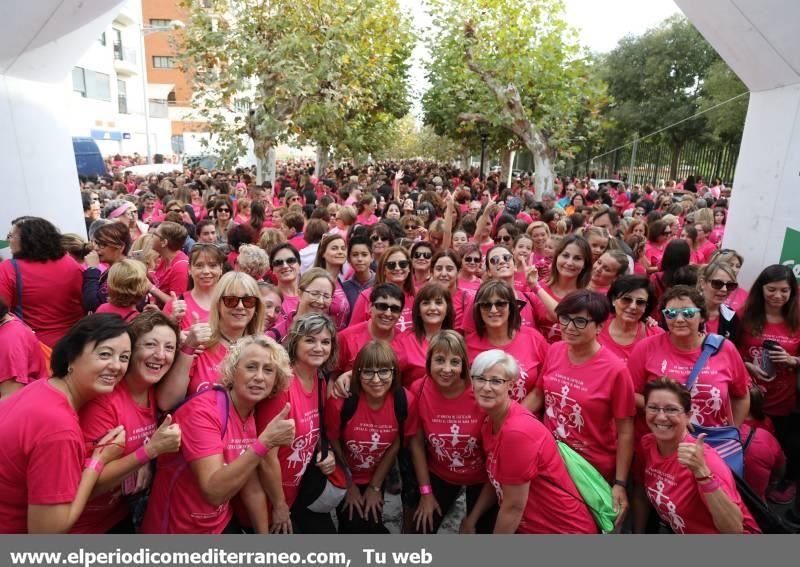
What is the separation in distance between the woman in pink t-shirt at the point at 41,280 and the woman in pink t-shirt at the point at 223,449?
2380 millimetres

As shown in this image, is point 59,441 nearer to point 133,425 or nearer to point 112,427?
→ point 112,427

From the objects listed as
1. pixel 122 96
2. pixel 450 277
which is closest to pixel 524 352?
pixel 450 277

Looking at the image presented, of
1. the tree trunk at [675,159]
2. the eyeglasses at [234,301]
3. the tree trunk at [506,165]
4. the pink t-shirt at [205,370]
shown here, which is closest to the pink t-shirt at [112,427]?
the pink t-shirt at [205,370]

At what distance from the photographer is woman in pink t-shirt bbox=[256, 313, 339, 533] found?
9.80 ft

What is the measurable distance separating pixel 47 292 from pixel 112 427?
2392mm

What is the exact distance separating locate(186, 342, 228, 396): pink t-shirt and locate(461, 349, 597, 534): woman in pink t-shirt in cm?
137

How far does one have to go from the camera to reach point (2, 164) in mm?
5855

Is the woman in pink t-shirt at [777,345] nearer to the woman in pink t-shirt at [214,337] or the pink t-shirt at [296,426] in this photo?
the pink t-shirt at [296,426]

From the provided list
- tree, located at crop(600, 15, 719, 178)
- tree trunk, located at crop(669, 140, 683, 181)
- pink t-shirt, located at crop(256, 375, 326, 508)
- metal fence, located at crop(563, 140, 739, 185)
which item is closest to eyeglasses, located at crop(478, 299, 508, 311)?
pink t-shirt, located at crop(256, 375, 326, 508)

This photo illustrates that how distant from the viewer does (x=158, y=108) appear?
4475 centimetres

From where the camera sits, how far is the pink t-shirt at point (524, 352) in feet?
12.3

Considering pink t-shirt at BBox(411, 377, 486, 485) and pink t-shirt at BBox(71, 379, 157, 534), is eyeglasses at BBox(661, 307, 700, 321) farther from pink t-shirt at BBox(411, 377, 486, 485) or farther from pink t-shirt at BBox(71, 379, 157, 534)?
pink t-shirt at BBox(71, 379, 157, 534)

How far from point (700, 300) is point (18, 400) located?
3619mm

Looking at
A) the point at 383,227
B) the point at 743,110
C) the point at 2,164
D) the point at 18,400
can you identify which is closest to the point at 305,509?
the point at 18,400
